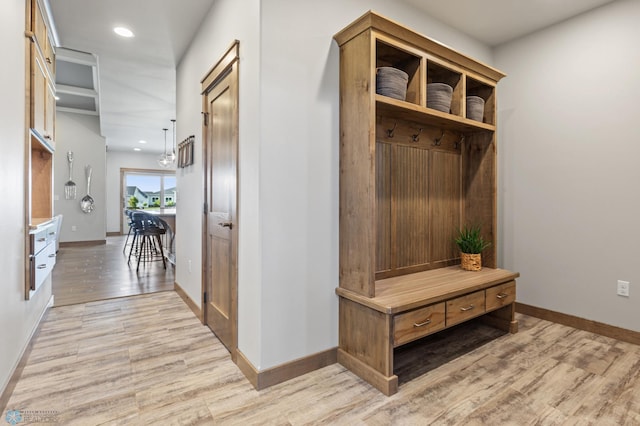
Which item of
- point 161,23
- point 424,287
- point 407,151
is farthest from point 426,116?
point 161,23

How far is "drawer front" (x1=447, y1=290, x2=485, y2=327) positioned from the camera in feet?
7.16

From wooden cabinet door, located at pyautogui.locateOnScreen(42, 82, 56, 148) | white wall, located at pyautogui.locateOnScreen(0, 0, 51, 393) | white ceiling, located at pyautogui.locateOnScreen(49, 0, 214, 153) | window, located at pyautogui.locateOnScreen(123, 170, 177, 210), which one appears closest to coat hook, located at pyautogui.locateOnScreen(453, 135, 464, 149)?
white ceiling, located at pyautogui.locateOnScreen(49, 0, 214, 153)

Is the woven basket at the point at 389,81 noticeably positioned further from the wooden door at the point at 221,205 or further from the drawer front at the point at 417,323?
the drawer front at the point at 417,323

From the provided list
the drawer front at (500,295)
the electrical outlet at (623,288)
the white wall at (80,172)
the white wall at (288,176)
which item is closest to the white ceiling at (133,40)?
the white wall at (288,176)

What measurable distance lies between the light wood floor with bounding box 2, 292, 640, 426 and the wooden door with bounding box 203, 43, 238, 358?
0.23 m

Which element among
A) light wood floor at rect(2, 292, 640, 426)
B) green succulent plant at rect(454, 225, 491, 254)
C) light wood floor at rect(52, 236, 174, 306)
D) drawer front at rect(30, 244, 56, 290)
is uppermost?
green succulent plant at rect(454, 225, 491, 254)

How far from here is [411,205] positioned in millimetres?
2629

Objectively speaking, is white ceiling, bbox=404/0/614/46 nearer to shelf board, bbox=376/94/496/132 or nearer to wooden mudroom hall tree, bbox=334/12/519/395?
wooden mudroom hall tree, bbox=334/12/519/395

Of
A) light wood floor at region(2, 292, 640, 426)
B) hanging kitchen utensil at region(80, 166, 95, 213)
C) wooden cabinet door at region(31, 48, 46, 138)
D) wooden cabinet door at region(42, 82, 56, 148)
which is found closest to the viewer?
light wood floor at region(2, 292, 640, 426)

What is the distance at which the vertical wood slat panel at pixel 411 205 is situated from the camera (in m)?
2.54

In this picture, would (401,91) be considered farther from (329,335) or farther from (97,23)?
(97,23)

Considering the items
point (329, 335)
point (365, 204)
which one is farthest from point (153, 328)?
point (365, 204)

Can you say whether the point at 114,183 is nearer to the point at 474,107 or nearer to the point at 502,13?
the point at 474,107

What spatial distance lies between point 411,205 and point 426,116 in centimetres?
67
